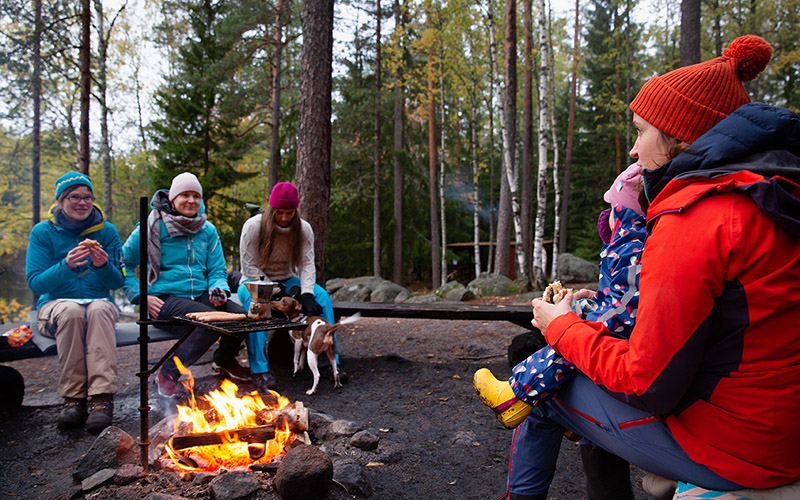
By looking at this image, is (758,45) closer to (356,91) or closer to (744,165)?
(744,165)

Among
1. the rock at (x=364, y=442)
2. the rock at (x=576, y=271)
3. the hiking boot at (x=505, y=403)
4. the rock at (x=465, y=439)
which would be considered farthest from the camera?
the rock at (x=576, y=271)

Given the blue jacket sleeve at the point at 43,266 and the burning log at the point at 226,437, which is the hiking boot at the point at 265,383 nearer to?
the burning log at the point at 226,437

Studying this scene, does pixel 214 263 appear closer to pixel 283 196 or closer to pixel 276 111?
pixel 283 196

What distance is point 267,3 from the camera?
13.4 m

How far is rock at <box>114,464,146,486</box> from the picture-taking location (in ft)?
7.84

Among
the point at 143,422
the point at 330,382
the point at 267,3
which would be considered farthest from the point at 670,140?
the point at 267,3

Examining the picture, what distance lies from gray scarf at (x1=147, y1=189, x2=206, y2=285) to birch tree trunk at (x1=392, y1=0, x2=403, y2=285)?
39.5 ft

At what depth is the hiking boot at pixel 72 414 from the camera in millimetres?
3627

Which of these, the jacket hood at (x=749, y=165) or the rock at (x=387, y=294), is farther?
the rock at (x=387, y=294)

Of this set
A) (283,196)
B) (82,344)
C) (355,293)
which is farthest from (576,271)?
(82,344)

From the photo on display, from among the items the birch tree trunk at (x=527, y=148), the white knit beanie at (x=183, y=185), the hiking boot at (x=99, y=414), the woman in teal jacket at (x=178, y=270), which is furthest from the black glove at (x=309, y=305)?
the birch tree trunk at (x=527, y=148)

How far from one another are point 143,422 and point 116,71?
22170 millimetres

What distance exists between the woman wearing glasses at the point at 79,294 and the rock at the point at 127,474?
1342 mm

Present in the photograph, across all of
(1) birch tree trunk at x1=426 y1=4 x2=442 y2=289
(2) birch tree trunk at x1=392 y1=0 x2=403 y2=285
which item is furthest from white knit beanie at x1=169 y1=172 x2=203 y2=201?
(1) birch tree trunk at x1=426 y1=4 x2=442 y2=289
